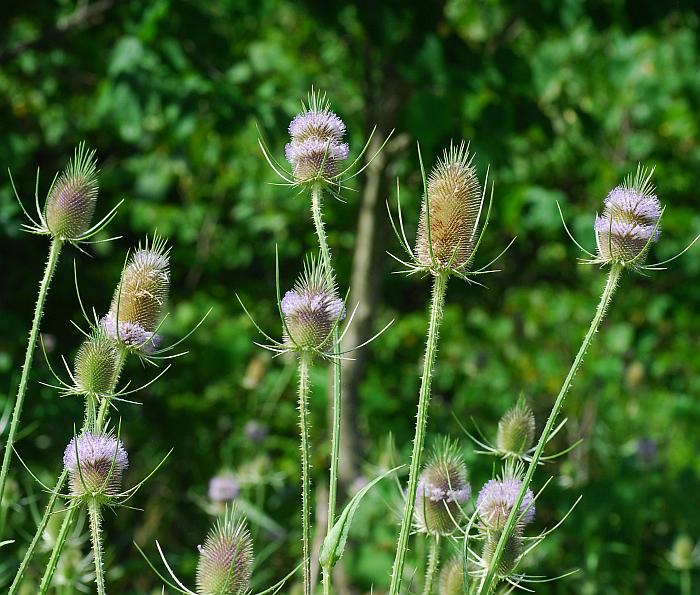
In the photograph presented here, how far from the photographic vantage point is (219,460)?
3.98m

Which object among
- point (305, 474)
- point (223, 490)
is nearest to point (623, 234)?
point (305, 474)

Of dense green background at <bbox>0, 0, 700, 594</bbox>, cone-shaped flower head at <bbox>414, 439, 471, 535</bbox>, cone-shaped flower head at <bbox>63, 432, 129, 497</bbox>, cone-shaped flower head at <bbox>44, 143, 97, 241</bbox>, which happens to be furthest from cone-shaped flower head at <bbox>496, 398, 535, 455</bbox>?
dense green background at <bbox>0, 0, 700, 594</bbox>

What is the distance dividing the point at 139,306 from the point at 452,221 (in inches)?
16.1

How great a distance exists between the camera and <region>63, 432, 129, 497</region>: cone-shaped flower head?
1.19m

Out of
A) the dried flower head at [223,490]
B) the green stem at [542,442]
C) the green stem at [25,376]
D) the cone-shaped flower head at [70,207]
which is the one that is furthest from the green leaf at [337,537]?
the dried flower head at [223,490]

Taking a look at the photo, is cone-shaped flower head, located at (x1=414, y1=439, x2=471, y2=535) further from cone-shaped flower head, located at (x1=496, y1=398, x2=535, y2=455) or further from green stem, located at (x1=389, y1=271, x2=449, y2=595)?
green stem, located at (x1=389, y1=271, x2=449, y2=595)

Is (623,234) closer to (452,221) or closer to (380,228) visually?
(452,221)

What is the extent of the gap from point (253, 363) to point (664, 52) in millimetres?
2330

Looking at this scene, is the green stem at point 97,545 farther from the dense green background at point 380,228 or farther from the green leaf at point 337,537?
the dense green background at point 380,228

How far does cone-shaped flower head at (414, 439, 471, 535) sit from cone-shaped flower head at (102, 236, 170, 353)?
411mm

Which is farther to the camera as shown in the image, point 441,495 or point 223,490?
point 223,490

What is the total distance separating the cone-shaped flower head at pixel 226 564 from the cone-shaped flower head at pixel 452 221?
1.28ft

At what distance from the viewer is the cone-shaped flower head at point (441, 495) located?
1.34m

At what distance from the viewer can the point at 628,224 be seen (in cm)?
123
